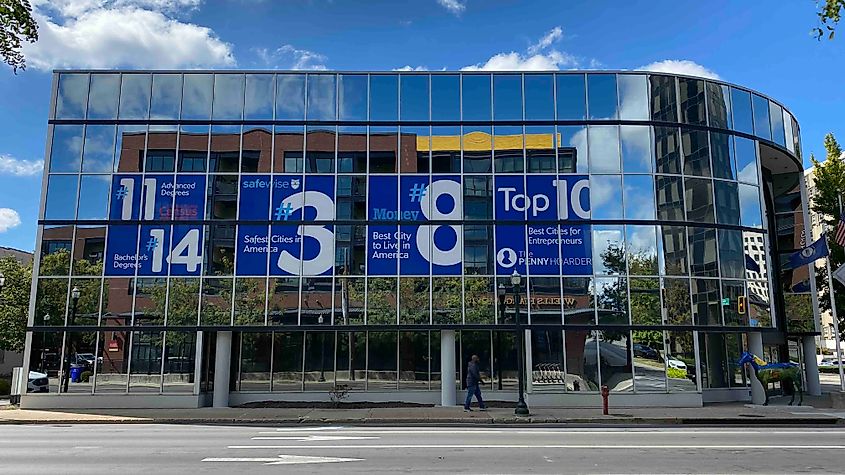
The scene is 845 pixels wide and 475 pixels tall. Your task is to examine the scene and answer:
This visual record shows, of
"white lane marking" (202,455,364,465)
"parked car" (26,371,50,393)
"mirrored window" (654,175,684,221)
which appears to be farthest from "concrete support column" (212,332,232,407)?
"mirrored window" (654,175,684,221)

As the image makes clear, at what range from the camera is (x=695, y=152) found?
24.4m

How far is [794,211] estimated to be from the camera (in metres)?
30.6

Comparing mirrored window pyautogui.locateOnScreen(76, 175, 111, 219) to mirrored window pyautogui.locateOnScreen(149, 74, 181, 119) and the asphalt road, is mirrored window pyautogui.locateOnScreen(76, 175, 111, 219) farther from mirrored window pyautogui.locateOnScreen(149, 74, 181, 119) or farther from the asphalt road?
the asphalt road

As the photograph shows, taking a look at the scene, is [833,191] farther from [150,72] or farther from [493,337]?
[150,72]

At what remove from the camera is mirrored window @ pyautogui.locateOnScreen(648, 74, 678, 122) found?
964 inches

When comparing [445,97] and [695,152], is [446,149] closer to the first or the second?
[445,97]

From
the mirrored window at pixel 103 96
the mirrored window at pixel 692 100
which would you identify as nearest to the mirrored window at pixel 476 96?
the mirrored window at pixel 692 100

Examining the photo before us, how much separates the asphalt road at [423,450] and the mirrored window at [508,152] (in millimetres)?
10688

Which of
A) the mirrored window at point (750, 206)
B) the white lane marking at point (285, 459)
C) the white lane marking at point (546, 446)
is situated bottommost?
the white lane marking at point (546, 446)

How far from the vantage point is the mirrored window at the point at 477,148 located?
24156mm

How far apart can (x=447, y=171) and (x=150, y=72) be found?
12.1 meters

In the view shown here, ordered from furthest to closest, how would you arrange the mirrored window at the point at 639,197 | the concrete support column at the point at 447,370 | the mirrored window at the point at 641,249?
the mirrored window at the point at 639,197 → the mirrored window at the point at 641,249 → the concrete support column at the point at 447,370

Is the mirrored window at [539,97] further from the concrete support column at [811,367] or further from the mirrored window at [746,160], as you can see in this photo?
the concrete support column at [811,367]

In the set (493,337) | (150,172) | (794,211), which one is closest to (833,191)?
(794,211)
